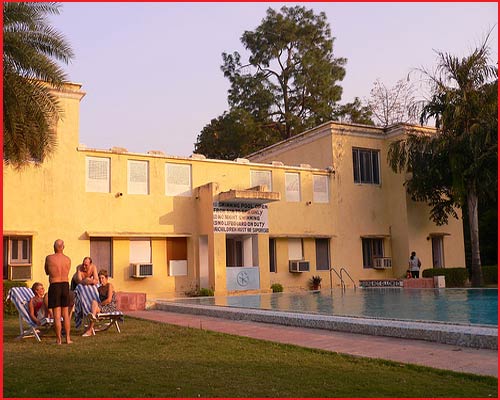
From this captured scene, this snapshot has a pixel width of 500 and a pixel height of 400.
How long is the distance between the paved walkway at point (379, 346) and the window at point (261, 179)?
44.7 feet

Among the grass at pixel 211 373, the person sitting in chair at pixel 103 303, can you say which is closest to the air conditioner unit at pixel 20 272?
the person sitting in chair at pixel 103 303

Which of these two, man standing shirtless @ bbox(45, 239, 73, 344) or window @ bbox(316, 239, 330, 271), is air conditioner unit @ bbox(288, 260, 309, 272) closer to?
window @ bbox(316, 239, 330, 271)

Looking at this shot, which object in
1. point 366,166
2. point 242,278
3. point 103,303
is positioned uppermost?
point 366,166

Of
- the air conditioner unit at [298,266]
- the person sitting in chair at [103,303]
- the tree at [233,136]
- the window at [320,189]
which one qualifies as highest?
the tree at [233,136]

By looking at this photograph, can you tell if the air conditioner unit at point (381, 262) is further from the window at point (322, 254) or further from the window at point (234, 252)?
the window at point (234, 252)

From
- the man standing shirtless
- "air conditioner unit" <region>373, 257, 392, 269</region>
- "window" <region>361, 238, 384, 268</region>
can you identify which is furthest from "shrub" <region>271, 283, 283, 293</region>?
the man standing shirtless

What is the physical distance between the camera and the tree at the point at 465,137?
23312 mm

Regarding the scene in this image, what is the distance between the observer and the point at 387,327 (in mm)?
9453

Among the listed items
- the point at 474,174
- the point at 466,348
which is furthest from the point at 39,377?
the point at 474,174

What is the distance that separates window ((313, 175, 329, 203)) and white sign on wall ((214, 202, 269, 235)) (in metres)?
3.27

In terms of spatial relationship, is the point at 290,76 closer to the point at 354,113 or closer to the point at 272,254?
the point at 354,113

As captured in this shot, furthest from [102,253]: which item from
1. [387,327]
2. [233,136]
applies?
[233,136]

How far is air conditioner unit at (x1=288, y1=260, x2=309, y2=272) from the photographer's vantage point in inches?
1005

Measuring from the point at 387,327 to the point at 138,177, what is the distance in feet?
49.3
